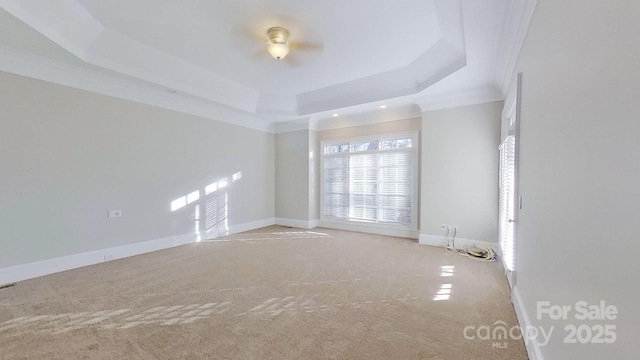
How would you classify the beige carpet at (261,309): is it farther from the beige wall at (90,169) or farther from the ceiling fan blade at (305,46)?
the ceiling fan blade at (305,46)

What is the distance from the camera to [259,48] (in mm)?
3398

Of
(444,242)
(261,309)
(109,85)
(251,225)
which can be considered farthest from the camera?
(251,225)

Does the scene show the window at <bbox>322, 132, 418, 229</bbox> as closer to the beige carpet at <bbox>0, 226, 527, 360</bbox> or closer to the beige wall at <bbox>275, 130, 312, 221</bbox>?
the beige wall at <bbox>275, 130, 312, 221</bbox>

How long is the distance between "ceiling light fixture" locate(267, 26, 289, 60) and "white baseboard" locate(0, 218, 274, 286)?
12.1ft

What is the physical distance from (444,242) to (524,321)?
2597 mm

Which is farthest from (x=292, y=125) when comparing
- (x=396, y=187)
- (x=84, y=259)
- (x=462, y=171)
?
(x=84, y=259)

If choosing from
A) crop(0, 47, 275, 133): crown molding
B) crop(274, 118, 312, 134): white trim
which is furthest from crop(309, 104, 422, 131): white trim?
crop(0, 47, 275, 133): crown molding

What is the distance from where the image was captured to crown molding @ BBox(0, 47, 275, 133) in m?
3.01

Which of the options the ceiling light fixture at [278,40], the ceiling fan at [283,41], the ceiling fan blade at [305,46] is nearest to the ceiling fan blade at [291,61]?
the ceiling fan at [283,41]

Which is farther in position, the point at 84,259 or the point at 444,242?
the point at 444,242

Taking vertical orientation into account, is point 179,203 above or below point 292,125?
below

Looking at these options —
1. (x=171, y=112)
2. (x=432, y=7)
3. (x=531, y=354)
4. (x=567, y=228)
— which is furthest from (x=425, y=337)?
(x=171, y=112)

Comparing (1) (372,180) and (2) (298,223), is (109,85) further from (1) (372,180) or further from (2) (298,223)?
(1) (372,180)

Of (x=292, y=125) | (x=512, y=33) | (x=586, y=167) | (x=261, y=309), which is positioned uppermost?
(x=512, y=33)
